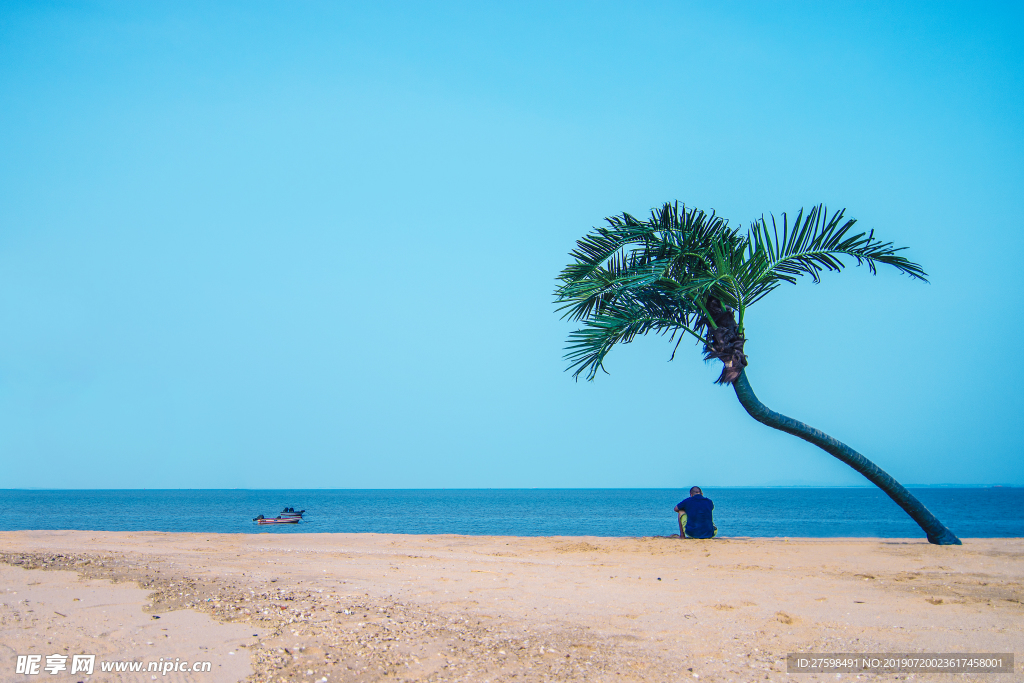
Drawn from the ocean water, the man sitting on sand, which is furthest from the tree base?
the ocean water

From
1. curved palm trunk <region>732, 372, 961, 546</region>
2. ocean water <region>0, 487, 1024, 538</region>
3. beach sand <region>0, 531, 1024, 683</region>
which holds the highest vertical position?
curved palm trunk <region>732, 372, 961, 546</region>

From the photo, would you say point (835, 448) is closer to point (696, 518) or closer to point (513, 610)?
point (696, 518)

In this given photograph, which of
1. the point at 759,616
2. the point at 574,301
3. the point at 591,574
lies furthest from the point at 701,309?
the point at 759,616

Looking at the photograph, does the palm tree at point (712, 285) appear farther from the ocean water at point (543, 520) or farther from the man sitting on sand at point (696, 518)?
the ocean water at point (543, 520)

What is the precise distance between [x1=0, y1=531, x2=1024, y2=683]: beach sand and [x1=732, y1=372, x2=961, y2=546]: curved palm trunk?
57 cm

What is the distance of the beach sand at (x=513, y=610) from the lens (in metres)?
4.46

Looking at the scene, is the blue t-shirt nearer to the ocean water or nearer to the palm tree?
the palm tree

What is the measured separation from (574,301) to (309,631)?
7515 millimetres

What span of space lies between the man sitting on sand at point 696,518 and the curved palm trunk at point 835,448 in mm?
2319

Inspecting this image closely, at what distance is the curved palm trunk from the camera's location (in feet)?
33.9

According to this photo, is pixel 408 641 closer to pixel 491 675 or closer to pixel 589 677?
pixel 491 675

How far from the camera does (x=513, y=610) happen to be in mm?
6051

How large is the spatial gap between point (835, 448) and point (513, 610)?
22.8ft

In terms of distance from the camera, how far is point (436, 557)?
32.7 feet
